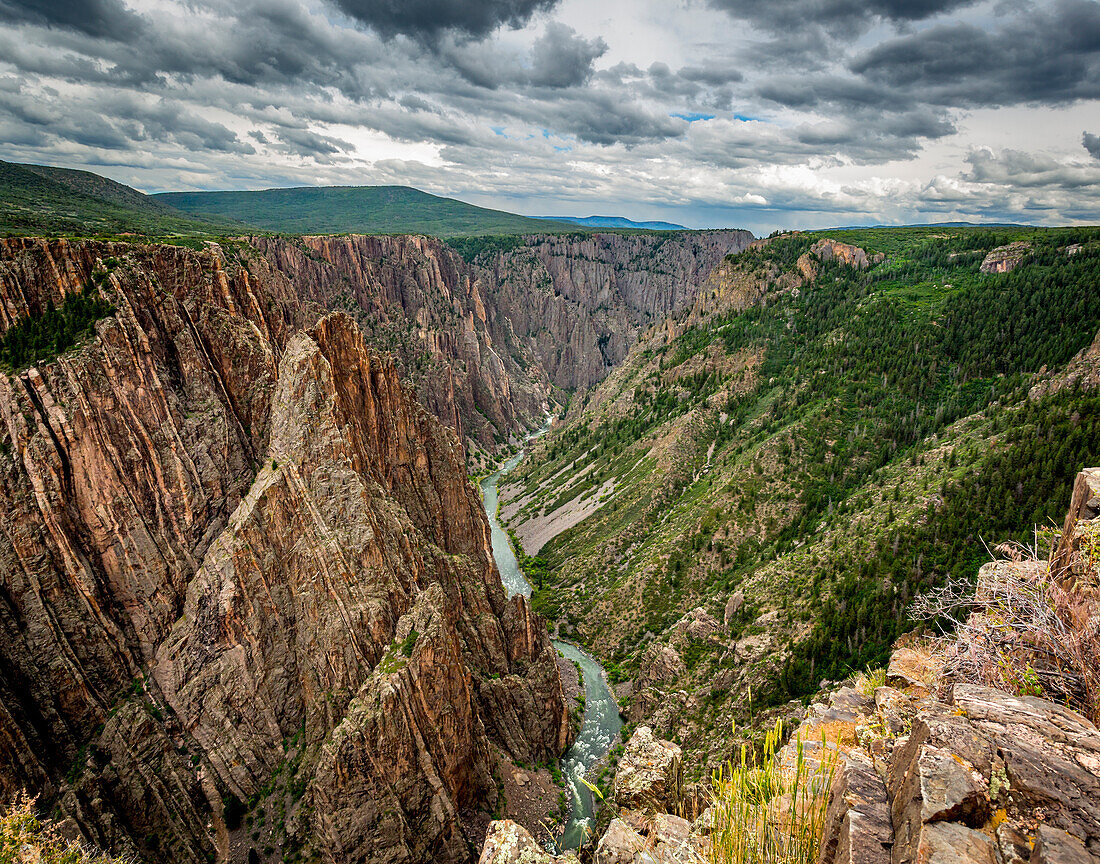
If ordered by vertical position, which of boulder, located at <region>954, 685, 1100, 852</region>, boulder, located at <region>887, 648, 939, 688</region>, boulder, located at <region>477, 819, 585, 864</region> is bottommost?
boulder, located at <region>477, 819, 585, 864</region>

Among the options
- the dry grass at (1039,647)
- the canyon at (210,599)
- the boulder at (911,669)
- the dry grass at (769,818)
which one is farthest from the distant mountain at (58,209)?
the dry grass at (1039,647)

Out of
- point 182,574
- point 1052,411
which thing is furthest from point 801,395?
point 182,574

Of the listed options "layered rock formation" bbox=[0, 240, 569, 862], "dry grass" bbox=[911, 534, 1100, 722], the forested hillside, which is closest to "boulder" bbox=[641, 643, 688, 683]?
the forested hillside

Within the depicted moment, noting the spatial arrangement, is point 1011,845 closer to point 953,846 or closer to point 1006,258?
point 953,846

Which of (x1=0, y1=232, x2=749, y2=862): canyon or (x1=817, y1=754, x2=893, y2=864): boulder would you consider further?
(x1=0, y1=232, x2=749, y2=862): canyon

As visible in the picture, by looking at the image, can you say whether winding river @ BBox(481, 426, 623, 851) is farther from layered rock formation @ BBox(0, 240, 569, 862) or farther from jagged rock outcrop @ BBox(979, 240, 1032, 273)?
jagged rock outcrop @ BBox(979, 240, 1032, 273)

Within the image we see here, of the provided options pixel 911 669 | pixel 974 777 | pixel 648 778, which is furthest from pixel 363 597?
pixel 974 777

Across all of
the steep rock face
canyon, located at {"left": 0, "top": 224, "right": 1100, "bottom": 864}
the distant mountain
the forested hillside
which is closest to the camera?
canyon, located at {"left": 0, "top": 224, "right": 1100, "bottom": 864}
